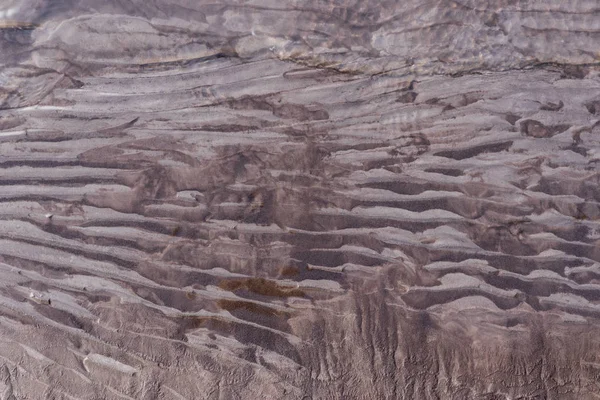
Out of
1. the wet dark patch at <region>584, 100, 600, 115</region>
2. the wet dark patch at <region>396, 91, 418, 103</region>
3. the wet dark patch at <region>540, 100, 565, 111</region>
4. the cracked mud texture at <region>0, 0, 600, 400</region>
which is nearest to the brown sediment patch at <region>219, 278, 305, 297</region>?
the cracked mud texture at <region>0, 0, 600, 400</region>

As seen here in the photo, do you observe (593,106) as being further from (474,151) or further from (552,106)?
(474,151)

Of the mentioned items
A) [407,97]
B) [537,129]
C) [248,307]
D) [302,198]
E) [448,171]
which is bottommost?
[248,307]

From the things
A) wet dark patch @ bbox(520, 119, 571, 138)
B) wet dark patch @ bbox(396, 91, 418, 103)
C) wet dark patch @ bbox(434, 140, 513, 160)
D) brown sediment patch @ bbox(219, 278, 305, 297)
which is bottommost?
brown sediment patch @ bbox(219, 278, 305, 297)

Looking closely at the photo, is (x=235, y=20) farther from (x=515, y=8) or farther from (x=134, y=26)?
(x=515, y=8)

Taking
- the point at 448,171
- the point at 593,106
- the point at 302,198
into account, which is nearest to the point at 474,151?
the point at 448,171

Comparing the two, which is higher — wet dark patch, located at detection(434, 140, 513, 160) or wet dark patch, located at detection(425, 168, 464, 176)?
wet dark patch, located at detection(434, 140, 513, 160)

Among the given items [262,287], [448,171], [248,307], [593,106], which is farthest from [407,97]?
[248,307]

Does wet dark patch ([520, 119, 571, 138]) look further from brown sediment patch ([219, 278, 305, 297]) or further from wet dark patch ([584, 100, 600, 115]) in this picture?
brown sediment patch ([219, 278, 305, 297])

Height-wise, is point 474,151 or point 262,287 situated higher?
point 474,151

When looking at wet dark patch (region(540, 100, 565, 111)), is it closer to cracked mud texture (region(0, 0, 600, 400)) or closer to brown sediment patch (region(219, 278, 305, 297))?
cracked mud texture (region(0, 0, 600, 400))
